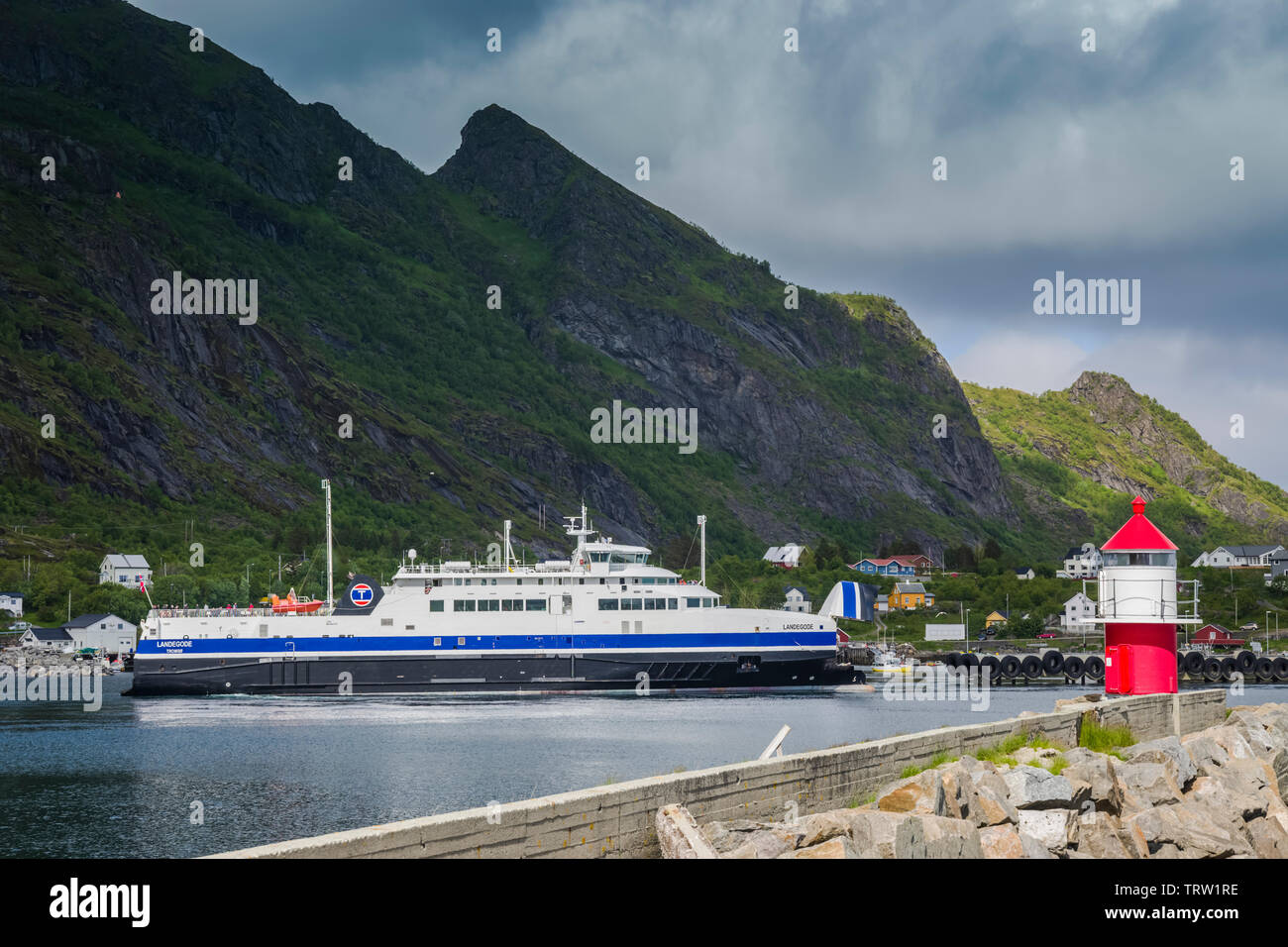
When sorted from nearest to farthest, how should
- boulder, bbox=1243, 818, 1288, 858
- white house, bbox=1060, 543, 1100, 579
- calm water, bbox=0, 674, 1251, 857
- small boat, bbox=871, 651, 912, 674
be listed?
boulder, bbox=1243, 818, 1288, 858 → calm water, bbox=0, 674, 1251, 857 → small boat, bbox=871, 651, 912, 674 → white house, bbox=1060, 543, 1100, 579

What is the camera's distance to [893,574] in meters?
181

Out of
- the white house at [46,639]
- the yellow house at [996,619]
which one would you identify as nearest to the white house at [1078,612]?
the yellow house at [996,619]

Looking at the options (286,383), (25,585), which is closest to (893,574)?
(286,383)

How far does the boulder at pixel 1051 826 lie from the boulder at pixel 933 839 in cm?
249

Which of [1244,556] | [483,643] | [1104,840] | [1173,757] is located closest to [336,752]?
[483,643]

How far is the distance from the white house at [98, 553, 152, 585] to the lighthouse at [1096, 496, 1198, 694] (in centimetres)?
11104

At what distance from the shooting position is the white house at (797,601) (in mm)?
129125

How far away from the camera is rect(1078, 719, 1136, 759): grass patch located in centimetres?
2358

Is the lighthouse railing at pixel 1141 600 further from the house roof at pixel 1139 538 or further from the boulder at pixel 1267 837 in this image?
the boulder at pixel 1267 837

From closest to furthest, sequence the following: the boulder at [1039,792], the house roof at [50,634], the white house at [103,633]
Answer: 1. the boulder at [1039,792]
2. the house roof at [50,634]
3. the white house at [103,633]

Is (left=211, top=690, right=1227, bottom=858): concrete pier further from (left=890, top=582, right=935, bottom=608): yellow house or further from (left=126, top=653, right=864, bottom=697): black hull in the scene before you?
(left=890, top=582, right=935, bottom=608): yellow house

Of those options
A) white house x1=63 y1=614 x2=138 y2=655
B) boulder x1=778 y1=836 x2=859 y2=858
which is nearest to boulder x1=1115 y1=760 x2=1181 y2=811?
boulder x1=778 y1=836 x2=859 y2=858
